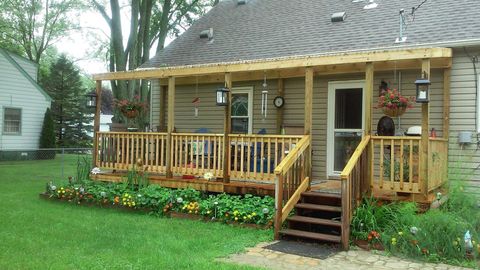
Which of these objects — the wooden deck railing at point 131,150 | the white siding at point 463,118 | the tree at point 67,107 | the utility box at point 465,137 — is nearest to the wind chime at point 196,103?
the wooden deck railing at point 131,150

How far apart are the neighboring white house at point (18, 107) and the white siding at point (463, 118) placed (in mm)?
17373

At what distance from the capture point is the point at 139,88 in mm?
20156

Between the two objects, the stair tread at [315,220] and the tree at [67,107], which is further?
the tree at [67,107]

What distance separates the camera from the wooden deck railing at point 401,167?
250 inches

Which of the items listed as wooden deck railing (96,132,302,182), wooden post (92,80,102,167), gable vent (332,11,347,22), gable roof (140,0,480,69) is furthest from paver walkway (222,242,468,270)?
gable vent (332,11,347,22)

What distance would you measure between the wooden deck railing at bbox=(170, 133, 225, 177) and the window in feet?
43.3

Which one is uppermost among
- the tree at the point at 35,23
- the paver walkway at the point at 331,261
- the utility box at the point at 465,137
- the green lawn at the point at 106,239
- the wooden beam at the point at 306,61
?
the tree at the point at 35,23

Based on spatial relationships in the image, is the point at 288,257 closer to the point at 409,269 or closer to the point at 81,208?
the point at 409,269

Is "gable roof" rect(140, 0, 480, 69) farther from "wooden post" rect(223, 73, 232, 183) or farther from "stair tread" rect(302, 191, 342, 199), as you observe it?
"stair tread" rect(302, 191, 342, 199)

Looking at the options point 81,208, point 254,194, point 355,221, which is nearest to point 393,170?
point 355,221

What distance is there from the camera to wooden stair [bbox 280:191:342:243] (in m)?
6.15

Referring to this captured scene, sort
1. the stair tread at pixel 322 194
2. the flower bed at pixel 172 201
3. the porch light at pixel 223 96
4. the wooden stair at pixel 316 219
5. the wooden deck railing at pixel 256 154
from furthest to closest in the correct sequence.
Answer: the porch light at pixel 223 96 < the wooden deck railing at pixel 256 154 < the flower bed at pixel 172 201 < the stair tread at pixel 322 194 < the wooden stair at pixel 316 219

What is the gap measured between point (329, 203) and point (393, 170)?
1.07 metres

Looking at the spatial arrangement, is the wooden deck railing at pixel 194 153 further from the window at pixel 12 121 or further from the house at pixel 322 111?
the window at pixel 12 121
